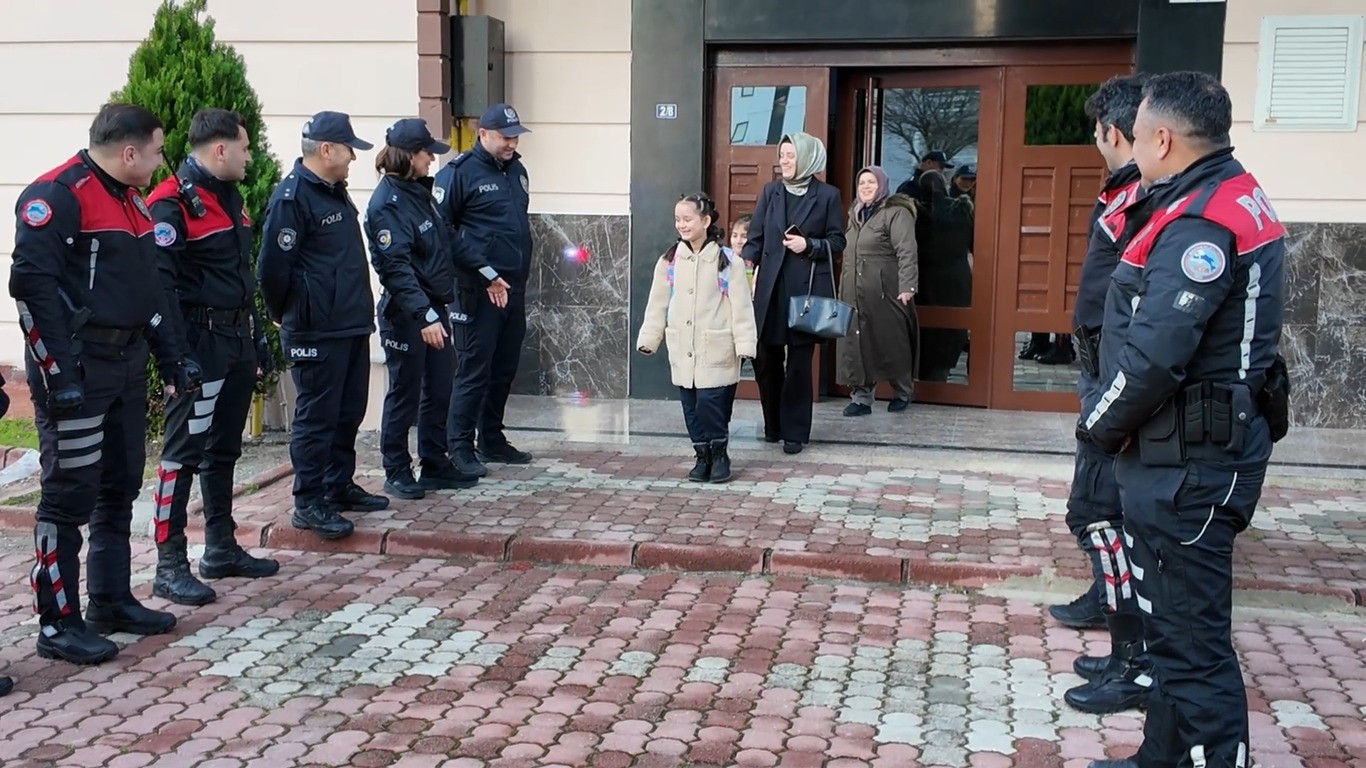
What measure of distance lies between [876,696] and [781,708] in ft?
1.15

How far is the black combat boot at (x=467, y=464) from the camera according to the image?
749 cm

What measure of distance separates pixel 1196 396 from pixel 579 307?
679 centimetres

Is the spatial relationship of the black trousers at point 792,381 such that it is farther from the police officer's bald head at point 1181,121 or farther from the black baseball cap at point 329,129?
the police officer's bald head at point 1181,121

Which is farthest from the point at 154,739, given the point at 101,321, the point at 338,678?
the point at 101,321

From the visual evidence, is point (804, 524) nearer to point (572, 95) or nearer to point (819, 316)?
point (819, 316)

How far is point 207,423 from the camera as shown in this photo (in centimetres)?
573

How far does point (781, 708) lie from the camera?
454cm

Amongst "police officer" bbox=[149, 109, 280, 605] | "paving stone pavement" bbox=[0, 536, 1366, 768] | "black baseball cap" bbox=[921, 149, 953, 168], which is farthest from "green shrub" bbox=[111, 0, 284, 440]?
"black baseball cap" bbox=[921, 149, 953, 168]

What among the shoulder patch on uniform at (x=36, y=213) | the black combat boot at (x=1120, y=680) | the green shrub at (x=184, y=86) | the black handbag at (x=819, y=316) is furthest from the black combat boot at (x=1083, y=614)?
the green shrub at (x=184, y=86)

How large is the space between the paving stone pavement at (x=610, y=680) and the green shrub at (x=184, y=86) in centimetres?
292

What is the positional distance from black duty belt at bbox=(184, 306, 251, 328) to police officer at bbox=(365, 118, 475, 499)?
1.06 metres

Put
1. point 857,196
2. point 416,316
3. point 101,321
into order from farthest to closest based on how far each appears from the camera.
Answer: point 857,196
point 416,316
point 101,321

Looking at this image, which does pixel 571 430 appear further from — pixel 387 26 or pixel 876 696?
pixel 876 696

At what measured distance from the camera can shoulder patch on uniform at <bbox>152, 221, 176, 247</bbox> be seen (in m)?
5.45
